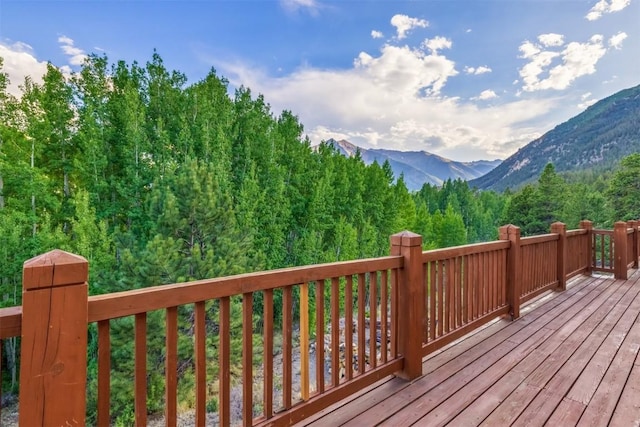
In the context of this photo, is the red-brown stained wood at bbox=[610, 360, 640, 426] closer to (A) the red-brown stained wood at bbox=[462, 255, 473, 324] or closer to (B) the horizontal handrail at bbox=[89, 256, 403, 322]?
(A) the red-brown stained wood at bbox=[462, 255, 473, 324]

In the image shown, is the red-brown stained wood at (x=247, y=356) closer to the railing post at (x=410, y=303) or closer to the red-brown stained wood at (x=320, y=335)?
the red-brown stained wood at (x=320, y=335)

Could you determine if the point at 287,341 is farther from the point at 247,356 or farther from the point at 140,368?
the point at 140,368

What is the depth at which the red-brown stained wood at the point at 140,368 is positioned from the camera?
4.28 feet

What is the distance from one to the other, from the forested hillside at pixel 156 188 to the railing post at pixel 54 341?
8.95 meters

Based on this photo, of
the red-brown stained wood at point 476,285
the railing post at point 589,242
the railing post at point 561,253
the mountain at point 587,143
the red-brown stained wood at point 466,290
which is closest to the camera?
the red-brown stained wood at point 466,290

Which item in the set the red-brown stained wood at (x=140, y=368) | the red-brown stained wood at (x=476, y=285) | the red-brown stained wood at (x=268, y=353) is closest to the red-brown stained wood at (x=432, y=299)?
the red-brown stained wood at (x=476, y=285)

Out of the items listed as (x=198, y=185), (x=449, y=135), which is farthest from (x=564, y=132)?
(x=198, y=185)

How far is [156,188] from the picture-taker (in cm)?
1320

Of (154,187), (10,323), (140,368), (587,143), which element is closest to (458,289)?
(140,368)

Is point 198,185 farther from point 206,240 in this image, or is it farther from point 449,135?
point 449,135

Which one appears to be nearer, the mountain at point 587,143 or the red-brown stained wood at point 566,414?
the red-brown stained wood at point 566,414

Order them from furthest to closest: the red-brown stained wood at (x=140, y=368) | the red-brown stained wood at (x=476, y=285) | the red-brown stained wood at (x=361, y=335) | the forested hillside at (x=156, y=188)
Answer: the forested hillside at (x=156, y=188) → the red-brown stained wood at (x=476, y=285) → the red-brown stained wood at (x=361, y=335) → the red-brown stained wood at (x=140, y=368)

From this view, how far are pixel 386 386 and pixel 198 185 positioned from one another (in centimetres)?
1113

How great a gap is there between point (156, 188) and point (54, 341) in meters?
13.6
